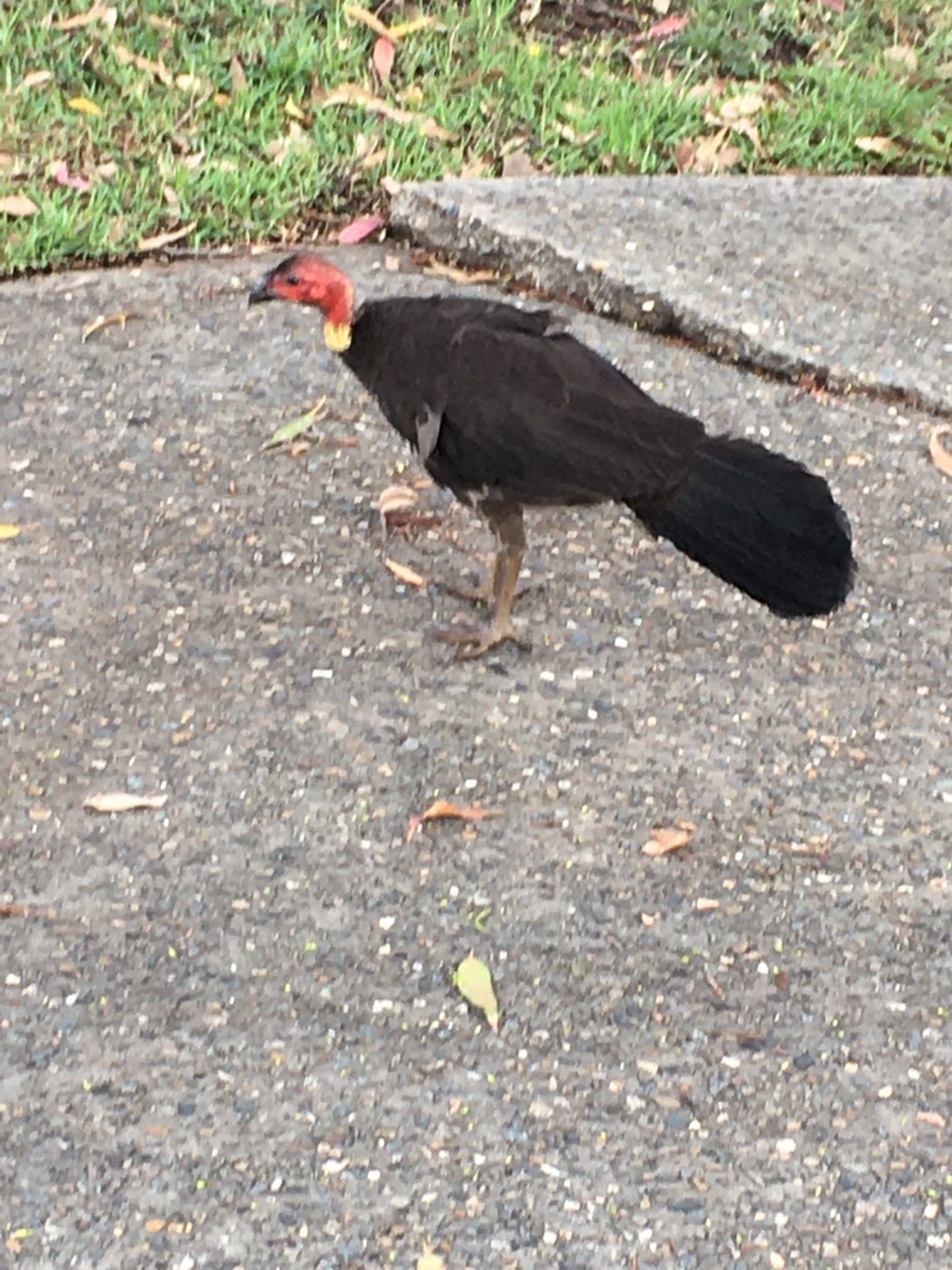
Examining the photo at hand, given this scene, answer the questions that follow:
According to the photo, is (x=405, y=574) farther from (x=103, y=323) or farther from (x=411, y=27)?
(x=411, y=27)

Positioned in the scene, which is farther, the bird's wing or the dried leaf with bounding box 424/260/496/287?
the dried leaf with bounding box 424/260/496/287

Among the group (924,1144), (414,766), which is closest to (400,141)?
(414,766)

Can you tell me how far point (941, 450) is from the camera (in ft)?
16.3

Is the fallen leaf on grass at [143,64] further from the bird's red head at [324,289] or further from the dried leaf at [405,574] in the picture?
the dried leaf at [405,574]

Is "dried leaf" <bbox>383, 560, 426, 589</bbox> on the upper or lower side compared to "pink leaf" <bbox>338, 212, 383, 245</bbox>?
lower

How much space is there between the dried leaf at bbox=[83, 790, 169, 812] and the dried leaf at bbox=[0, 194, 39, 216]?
325 centimetres

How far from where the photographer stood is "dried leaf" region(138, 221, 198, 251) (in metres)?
5.92

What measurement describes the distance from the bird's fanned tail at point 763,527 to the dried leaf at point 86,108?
3856mm

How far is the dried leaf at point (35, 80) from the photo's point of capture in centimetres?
659

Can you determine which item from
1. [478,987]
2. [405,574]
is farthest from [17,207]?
[478,987]

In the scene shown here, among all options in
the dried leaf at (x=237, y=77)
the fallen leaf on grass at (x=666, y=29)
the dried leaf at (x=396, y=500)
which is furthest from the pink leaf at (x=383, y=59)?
the dried leaf at (x=396, y=500)

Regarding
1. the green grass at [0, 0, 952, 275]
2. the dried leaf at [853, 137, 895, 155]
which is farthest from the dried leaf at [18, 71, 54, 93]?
the dried leaf at [853, 137, 895, 155]

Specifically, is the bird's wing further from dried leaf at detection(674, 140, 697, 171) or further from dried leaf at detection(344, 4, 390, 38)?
dried leaf at detection(344, 4, 390, 38)

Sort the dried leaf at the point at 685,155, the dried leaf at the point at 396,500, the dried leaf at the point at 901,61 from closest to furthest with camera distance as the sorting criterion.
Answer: the dried leaf at the point at 396,500, the dried leaf at the point at 685,155, the dried leaf at the point at 901,61
